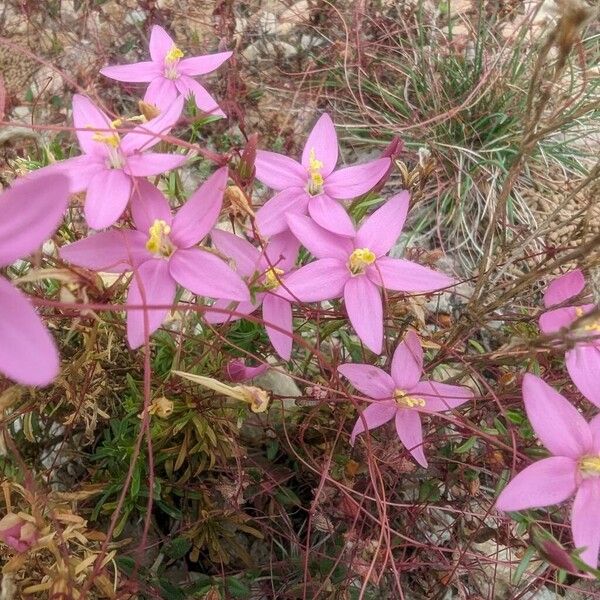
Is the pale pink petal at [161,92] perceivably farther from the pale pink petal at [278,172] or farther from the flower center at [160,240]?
the flower center at [160,240]

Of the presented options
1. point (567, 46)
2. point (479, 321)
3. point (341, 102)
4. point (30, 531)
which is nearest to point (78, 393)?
point (30, 531)

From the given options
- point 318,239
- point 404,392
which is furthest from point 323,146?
point 404,392

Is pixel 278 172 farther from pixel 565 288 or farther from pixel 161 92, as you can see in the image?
pixel 565 288

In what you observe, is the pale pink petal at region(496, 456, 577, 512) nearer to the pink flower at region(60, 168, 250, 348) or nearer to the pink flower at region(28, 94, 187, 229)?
the pink flower at region(60, 168, 250, 348)

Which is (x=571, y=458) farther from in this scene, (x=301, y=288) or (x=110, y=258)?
(x=110, y=258)

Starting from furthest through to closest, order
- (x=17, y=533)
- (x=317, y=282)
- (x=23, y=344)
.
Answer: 1. (x=317, y=282)
2. (x=17, y=533)
3. (x=23, y=344)

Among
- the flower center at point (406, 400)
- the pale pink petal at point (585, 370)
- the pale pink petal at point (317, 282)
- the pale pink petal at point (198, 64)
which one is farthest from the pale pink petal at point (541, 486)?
the pale pink petal at point (198, 64)

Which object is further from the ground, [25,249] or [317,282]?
[25,249]
